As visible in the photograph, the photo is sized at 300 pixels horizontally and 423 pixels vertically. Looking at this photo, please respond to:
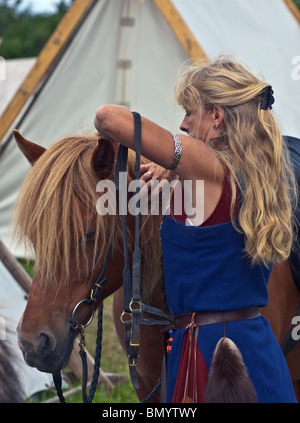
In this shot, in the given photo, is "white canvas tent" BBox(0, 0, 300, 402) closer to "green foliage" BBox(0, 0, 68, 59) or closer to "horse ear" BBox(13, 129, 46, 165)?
"horse ear" BBox(13, 129, 46, 165)

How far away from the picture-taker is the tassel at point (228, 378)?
5.72 ft

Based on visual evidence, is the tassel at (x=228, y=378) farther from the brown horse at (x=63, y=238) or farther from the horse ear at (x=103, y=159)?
the horse ear at (x=103, y=159)

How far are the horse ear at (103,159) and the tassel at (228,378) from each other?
67cm

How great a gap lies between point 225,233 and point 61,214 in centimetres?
53

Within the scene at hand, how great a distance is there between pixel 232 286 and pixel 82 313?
0.50m

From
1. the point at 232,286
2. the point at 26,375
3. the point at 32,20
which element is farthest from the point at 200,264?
the point at 32,20

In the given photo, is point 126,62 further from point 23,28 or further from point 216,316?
point 23,28

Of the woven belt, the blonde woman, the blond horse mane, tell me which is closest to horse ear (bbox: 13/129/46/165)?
the blond horse mane

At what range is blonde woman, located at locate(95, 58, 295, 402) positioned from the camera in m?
1.83

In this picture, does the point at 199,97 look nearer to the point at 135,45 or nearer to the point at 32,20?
the point at 135,45

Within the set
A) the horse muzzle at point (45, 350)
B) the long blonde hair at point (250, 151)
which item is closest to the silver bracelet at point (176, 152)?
the long blonde hair at point (250, 151)

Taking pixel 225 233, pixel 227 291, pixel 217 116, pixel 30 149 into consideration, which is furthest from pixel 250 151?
pixel 30 149

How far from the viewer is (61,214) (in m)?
2.04

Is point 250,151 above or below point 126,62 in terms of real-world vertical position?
below
